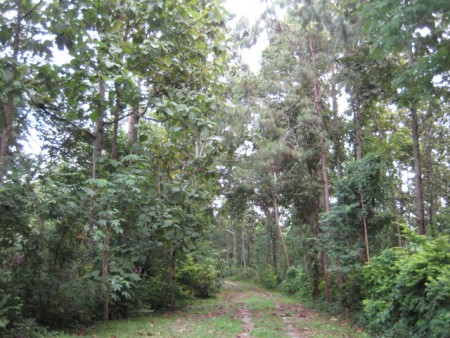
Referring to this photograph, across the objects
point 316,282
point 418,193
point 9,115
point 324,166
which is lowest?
point 316,282

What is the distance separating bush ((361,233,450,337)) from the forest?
32 millimetres

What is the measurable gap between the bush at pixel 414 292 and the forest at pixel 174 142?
3cm

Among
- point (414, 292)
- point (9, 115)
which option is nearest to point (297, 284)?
point (414, 292)

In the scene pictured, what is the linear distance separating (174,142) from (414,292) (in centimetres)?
596

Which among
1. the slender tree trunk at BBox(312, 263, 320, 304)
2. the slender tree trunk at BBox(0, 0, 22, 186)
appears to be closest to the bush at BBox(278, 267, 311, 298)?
the slender tree trunk at BBox(312, 263, 320, 304)

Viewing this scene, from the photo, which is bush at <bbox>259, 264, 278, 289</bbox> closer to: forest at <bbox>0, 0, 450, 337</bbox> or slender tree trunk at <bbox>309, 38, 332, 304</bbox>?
forest at <bbox>0, 0, 450, 337</bbox>

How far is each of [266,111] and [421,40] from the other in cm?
652

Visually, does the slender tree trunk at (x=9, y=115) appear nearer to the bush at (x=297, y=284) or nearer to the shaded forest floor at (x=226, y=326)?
the shaded forest floor at (x=226, y=326)

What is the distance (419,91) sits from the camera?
7379mm

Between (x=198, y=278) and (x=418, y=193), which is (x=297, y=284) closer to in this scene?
(x=198, y=278)

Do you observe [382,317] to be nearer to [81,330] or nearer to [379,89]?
[81,330]

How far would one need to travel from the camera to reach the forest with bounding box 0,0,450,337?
6410 mm

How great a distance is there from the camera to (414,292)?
709 cm

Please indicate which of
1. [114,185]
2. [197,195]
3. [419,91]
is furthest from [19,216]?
[419,91]
